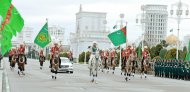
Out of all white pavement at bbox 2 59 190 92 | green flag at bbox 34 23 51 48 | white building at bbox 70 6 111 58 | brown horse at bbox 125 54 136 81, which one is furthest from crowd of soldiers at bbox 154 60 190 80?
white building at bbox 70 6 111 58

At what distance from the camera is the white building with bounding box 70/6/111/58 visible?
15325 cm

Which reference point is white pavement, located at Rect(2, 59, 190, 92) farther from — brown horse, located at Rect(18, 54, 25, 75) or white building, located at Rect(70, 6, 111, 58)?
white building, located at Rect(70, 6, 111, 58)

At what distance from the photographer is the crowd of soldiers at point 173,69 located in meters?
31.9

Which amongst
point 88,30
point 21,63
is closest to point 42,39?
point 21,63

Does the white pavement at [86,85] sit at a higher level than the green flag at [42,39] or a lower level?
lower

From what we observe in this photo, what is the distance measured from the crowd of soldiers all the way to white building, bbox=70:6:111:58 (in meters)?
115

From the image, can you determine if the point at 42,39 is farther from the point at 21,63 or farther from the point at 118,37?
the point at 21,63

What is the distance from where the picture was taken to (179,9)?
175 feet

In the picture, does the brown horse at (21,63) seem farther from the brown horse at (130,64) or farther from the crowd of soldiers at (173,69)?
the crowd of soldiers at (173,69)

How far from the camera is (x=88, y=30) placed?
16425cm

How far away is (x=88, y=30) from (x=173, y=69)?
429 feet

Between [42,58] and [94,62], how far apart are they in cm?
1898

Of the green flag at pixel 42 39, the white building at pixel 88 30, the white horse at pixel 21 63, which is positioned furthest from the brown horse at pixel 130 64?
the white building at pixel 88 30

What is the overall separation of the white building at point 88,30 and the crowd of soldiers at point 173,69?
11506cm
